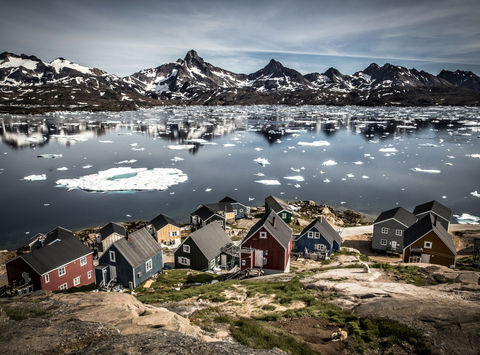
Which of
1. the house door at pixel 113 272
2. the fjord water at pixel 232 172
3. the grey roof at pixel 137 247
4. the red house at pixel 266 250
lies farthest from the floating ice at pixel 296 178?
the house door at pixel 113 272

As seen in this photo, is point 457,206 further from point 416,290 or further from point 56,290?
point 56,290

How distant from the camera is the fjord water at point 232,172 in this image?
46031 millimetres

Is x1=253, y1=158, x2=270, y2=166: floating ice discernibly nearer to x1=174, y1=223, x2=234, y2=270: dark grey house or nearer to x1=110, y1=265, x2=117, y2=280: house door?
x1=174, y1=223, x2=234, y2=270: dark grey house

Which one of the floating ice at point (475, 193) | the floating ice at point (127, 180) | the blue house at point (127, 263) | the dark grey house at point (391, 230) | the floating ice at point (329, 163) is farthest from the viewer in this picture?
the floating ice at point (329, 163)

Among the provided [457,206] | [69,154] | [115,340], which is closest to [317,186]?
[457,206]

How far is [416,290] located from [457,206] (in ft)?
130

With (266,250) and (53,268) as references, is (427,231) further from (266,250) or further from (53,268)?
(53,268)

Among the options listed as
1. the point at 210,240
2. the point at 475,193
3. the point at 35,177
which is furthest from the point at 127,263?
the point at 475,193

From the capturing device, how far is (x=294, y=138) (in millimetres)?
112812

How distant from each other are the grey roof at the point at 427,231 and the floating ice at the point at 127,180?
133ft

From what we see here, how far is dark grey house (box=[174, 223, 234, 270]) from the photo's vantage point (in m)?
29.1

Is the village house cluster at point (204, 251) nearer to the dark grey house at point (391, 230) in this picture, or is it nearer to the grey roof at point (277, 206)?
the dark grey house at point (391, 230)

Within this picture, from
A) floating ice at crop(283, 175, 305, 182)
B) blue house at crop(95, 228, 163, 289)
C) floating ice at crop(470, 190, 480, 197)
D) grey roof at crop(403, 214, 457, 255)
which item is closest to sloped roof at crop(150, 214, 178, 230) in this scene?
blue house at crop(95, 228, 163, 289)

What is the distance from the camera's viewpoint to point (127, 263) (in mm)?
26125
